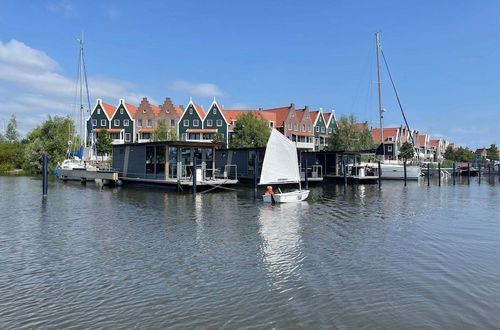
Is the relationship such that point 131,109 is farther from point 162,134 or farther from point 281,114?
point 281,114

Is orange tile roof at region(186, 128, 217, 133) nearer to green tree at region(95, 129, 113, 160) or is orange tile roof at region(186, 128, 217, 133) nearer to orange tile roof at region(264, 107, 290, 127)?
orange tile roof at region(264, 107, 290, 127)

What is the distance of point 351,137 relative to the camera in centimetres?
7838

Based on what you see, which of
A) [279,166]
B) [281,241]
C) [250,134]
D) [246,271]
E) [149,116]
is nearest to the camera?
[246,271]

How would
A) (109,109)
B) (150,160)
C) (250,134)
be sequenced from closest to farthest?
(150,160) < (250,134) < (109,109)

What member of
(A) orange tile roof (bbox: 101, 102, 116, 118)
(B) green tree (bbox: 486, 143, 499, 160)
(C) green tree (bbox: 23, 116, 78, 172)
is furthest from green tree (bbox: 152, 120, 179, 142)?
(B) green tree (bbox: 486, 143, 499, 160)

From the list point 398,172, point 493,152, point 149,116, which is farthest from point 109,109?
point 493,152

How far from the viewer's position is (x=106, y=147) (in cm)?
7556

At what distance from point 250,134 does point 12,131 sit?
88323 mm

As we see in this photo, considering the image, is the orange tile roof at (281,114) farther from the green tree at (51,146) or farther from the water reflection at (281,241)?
the water reflection at (281,241)

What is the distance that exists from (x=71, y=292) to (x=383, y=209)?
21497 mm

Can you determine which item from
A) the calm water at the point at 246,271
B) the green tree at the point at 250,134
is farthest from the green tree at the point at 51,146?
the calm water at the point at 246,271

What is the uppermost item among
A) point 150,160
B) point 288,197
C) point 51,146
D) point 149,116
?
point 149,116

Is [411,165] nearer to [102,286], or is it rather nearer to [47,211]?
[47,211]

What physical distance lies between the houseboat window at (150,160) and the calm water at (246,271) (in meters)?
17.3
